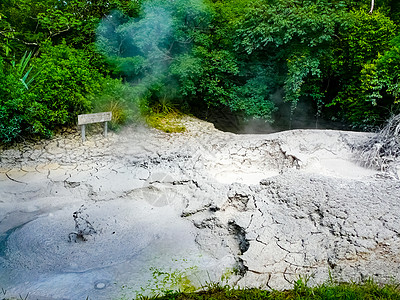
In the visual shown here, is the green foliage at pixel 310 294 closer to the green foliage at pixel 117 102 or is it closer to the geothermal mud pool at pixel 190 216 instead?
the geothermal mud pool at pixel 190 216

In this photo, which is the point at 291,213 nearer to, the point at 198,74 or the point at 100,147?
the point at 100,147

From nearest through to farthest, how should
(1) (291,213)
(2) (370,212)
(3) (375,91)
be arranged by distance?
(2) (370,212), (1) (291,213), (3) (375,91)

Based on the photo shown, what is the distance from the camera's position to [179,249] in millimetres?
3484

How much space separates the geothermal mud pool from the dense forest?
5.64 feet

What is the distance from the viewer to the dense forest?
Answer: 6789mm

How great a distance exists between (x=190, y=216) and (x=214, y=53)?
16.4 ft

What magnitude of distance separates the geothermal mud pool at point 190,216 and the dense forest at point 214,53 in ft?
5.64

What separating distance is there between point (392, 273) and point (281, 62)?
6.26 metres

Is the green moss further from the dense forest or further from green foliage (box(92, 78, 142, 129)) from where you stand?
green foliage (box(92, 78, 142, 129))

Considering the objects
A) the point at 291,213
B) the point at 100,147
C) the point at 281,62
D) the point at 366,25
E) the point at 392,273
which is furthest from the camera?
the point at 281,62

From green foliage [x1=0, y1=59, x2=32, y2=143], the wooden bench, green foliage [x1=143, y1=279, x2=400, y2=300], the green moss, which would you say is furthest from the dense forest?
green foliage [x1=143, y1=279, x2=400, y2=300]

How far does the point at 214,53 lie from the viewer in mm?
7832

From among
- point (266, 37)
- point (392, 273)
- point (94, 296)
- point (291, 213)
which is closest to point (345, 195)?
point (291, 213)

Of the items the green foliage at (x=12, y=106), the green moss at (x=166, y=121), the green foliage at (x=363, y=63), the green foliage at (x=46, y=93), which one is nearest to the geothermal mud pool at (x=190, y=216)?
the green foliage at (x=12, y=106)
